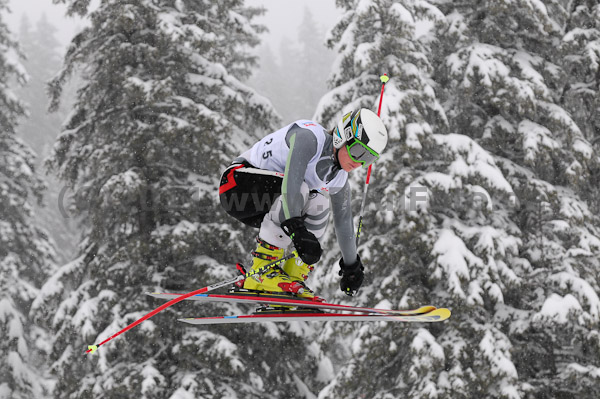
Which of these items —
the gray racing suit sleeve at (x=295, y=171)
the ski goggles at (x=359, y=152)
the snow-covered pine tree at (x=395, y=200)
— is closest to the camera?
the gray racing suit sleeve at (x=295, y=171)

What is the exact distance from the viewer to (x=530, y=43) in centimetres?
1345

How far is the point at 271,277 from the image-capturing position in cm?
507

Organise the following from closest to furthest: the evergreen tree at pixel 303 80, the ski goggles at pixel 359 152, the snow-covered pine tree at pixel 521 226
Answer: the ski goggles at pixel 359 152
the snow-covered pine tree at pixel 521 226
the evergreen tree at pixel 303 80

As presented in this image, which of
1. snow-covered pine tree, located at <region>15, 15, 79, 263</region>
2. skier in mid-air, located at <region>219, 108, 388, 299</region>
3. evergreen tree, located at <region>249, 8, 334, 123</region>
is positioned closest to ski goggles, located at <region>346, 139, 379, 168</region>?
skier in mid-air, located at <region>219, 108, 388, 299</region>

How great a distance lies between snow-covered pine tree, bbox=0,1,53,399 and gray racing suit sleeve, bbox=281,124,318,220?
1266 cm

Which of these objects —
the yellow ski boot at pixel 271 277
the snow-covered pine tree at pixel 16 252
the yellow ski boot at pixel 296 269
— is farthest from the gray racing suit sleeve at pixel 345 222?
the snow-covered pine tree at pixel 16 252

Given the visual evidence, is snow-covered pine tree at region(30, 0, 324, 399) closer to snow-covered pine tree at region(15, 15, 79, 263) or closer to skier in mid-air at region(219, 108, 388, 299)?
skier in mid-air at region(219, 108, 388, 299)

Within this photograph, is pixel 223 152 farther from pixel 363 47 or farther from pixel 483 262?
pixel 483 262

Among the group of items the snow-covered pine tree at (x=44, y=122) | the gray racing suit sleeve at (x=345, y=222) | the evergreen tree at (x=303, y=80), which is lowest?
the gray racing suit sleeve at (x=345, y=222)

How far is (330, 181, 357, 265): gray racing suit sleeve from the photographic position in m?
4.95

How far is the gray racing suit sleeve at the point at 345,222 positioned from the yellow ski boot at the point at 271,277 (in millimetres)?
442

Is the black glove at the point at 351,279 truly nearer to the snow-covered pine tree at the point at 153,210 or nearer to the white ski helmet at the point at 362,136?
the white ski helmet at the point at 362,136

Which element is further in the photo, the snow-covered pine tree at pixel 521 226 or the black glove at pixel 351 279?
the snow-covered pine tree at pixel 521 226

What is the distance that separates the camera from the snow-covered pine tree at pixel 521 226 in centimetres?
1043
